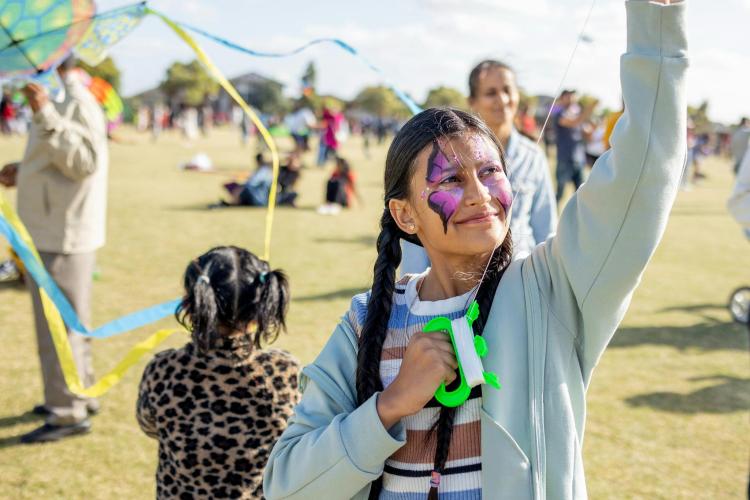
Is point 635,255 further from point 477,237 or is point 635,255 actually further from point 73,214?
point 73,214

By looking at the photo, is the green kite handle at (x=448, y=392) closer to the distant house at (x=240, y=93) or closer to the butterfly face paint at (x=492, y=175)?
the butterfly face paint at (x=492, y=175)

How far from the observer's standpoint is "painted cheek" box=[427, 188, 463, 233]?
148cm

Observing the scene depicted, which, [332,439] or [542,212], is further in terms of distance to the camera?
[542,212]

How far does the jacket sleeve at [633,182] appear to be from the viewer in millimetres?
1240

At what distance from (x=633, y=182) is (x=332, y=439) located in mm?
722

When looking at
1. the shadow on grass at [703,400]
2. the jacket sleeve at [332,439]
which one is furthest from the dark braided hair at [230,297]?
the shadow on grass at [703,400]

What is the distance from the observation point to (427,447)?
4.64ft

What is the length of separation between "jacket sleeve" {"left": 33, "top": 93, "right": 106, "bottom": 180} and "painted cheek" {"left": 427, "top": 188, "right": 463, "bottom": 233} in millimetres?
2680

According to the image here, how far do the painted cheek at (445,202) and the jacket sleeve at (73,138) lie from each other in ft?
8.79

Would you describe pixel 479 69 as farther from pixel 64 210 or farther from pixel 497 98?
pixel 64 210

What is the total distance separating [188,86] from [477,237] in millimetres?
75510

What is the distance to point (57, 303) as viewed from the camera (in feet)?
9.77

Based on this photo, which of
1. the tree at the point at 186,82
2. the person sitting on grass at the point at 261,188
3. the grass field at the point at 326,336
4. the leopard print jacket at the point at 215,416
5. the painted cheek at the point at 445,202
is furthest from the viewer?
the tree at the point at 186,82

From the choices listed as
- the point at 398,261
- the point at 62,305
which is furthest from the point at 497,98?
the point at 62,305
